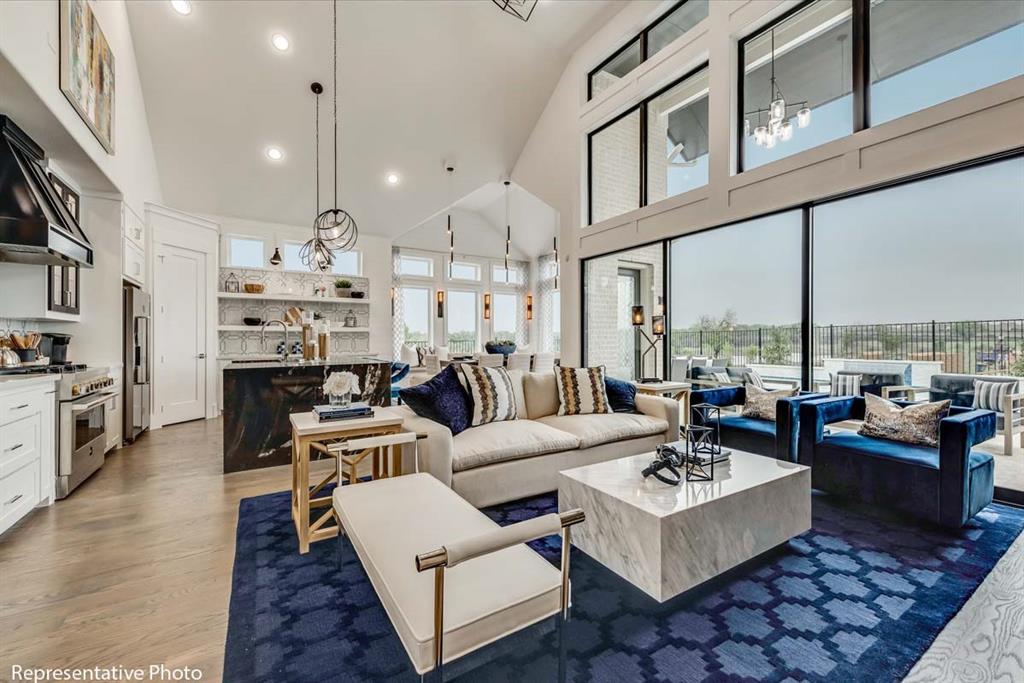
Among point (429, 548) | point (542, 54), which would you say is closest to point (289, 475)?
point (429, 548)

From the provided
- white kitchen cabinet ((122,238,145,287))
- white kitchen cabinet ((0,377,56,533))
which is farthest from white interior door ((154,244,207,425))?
white kitchen cabinet ((0,377,56,533))

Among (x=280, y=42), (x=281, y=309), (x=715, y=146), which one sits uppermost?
(x=280, y=42)

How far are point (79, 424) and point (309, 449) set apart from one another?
2363mm

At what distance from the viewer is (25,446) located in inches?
106

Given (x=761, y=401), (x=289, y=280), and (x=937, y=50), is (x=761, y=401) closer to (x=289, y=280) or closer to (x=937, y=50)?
(x=937, y=50)

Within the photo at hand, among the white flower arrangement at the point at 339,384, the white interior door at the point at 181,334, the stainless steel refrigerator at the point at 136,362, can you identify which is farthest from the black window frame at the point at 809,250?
the white interior door at the point at 181,334

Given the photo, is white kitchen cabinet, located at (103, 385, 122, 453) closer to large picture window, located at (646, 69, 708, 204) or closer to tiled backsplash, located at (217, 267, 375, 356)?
tiled backsplash, located at (217, 267, 375, 356)

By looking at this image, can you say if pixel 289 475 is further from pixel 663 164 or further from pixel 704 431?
pixel 663 164

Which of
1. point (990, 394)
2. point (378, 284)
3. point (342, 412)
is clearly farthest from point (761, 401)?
point (378, 284)

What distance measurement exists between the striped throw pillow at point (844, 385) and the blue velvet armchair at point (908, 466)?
2.06 feet

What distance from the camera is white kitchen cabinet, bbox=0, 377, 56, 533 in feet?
8.14

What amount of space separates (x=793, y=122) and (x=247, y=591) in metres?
5.38

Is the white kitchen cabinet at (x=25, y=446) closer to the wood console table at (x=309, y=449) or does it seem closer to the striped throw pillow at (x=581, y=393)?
the wood console table at (x=309, y=449)

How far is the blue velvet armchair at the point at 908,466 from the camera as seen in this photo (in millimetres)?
2453
